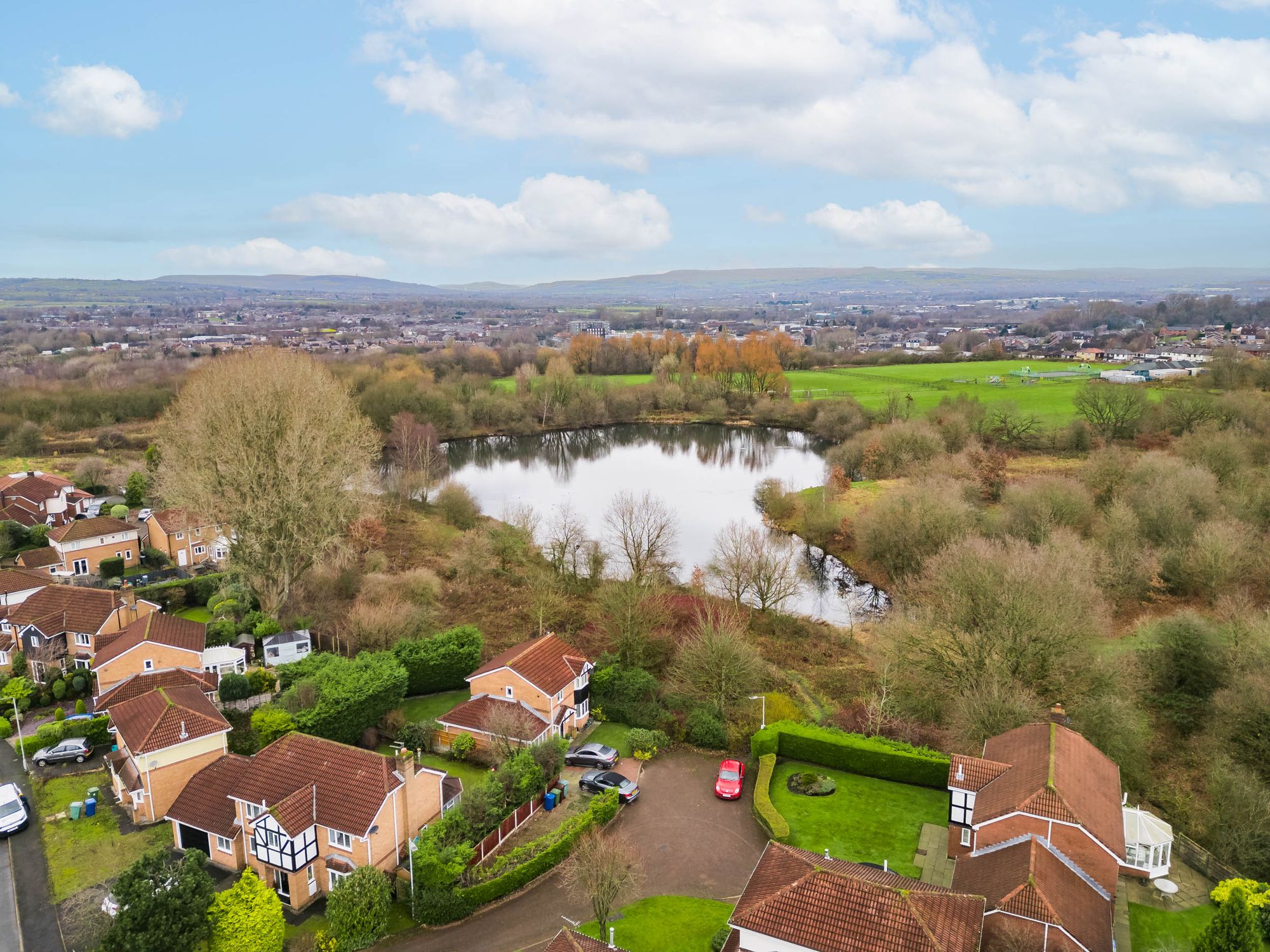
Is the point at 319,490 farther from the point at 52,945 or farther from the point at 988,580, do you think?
the point at 988,580

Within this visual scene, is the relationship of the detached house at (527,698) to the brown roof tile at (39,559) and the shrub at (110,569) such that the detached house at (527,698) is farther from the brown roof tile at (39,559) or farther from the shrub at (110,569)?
the brown roof tile at (39,559)

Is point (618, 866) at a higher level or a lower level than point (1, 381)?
lower

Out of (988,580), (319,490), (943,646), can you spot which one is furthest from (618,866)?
(319,490)

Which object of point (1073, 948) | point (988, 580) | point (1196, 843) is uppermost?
point (988, 580)

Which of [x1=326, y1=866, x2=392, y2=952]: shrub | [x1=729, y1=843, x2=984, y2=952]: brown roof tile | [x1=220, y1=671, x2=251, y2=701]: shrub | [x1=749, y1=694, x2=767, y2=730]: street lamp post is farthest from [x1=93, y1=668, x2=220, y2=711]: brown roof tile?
[x1=729, y1=843, x2=984, y2=952]: brown roof tile

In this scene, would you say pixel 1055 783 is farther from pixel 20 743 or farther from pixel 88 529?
pixel 88 529

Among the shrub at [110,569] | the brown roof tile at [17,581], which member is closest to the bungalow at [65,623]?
the brown roof tile at [17,581]
